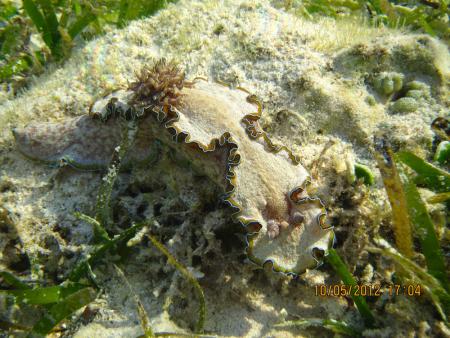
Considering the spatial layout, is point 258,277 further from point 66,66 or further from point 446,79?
point 66,66

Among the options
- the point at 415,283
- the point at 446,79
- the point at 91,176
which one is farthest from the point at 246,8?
the point at 415,283

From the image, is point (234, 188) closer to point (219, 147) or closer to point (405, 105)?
point (219, 147)
